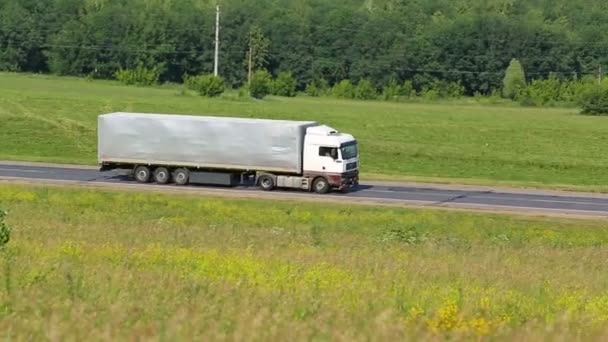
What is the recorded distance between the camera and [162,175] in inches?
1919

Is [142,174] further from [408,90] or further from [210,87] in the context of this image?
[408,90]

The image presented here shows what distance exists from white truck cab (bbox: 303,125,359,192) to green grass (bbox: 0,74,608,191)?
21.2ft

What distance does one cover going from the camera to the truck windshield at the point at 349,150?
4762 cm

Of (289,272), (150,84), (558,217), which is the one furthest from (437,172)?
(150,84)

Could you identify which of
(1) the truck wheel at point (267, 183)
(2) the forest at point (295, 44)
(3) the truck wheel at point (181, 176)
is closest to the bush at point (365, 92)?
(2) the forest at point (295, 44)

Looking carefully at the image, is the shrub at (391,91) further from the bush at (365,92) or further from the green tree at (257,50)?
the green tree at (257,50)

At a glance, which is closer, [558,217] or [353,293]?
[353,293]

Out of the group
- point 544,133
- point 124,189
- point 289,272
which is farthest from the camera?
point 544,133

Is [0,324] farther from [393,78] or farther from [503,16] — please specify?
[503,16]

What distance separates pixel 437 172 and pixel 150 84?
80.1 meters

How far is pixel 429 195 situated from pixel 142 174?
12.3m

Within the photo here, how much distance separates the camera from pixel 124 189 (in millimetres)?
44875

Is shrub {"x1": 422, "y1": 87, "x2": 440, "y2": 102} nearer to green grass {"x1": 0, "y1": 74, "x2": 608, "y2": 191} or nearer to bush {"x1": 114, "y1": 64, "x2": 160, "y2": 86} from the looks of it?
bush {"x1": 114, "y1": 64, "x2": 160, "y2": 86}

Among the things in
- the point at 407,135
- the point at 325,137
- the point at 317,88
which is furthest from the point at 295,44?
the point at 325,137
